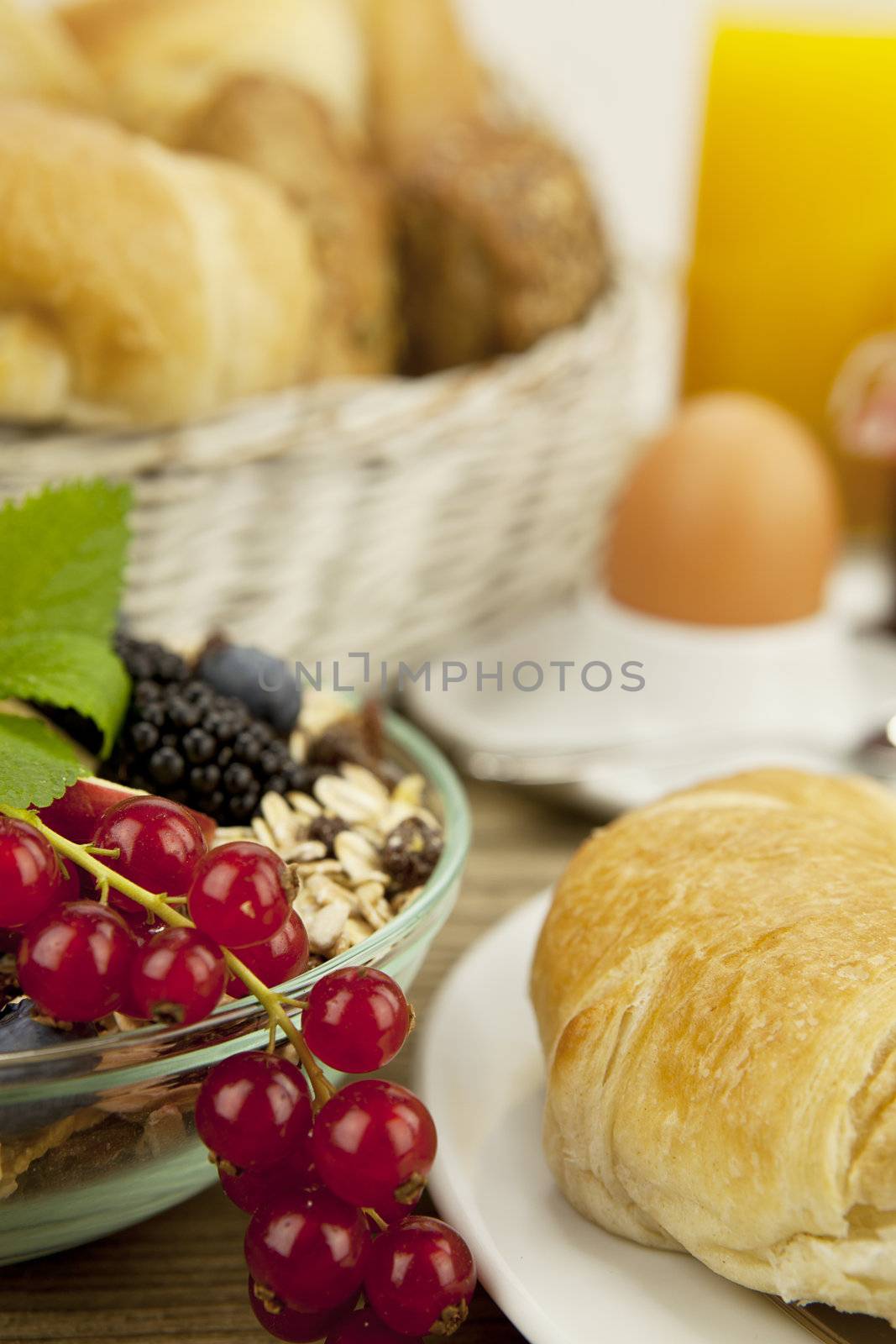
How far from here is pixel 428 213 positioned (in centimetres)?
129

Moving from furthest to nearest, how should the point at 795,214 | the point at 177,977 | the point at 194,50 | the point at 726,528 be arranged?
Result: the point at 795,214, the point at 194,50, the point at 726,528, the point at 177,977

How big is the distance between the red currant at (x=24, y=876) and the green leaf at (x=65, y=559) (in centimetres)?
22

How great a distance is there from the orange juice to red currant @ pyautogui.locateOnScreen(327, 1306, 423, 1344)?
1.29 m

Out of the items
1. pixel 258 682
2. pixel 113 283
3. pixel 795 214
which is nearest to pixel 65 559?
pixel 258 682

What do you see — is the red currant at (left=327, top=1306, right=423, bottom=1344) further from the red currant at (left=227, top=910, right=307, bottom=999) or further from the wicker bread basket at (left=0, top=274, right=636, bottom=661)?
the wicker bread basket at (left=0, top=274, right=636, bottom=661)

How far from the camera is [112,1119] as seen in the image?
0.52 metres

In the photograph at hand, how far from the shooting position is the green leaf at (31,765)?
1.84ft

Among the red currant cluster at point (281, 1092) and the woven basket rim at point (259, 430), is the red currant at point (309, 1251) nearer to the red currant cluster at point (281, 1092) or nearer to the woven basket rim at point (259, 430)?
the red currant cluster at point (281, 1092)

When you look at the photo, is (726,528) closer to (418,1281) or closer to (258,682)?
(258,682)

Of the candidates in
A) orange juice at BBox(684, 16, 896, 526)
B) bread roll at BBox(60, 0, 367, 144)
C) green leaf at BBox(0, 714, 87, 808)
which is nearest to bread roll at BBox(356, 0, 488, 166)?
bread roll at BBox(60, 0, 367, 144)

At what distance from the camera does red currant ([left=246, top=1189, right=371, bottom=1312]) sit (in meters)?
0.48

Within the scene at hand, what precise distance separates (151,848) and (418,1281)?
19cm

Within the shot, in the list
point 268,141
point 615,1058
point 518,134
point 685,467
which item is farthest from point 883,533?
point 615,1058

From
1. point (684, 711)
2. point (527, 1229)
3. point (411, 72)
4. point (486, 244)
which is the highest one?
point (411, 72)
